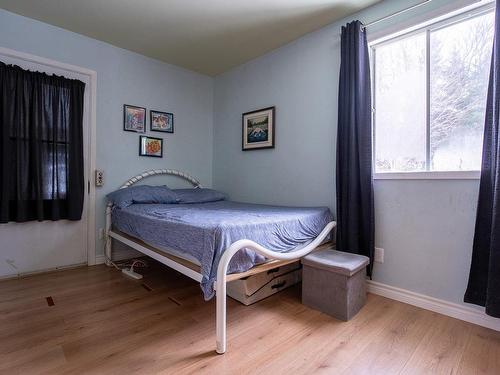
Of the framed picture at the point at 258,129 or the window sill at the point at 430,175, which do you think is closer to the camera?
the window sill at the point at 430,175

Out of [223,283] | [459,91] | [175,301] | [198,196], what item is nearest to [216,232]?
[223,283]

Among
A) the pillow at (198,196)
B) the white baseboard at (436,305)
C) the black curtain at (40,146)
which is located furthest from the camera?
the pillow at (198,196)

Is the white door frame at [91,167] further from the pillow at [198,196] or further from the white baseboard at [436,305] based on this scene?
the white baseboard at [436,305]

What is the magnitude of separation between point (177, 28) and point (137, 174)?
1671mm

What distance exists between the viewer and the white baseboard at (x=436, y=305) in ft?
5.83

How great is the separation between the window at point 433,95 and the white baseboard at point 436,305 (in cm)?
97

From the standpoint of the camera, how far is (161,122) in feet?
11.4

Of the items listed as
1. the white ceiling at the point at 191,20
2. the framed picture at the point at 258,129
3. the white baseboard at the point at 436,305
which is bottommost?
the white baseboard at the point at 436,305

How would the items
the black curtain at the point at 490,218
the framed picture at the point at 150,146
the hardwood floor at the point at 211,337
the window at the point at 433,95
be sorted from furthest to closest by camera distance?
the framed picture at the point at 150,146, the window at the point at 433,95, the black curtain at the point at 490,218, the hardwood floor at the point at 211,337

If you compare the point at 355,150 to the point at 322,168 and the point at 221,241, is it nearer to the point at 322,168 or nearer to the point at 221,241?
the point at 322,168

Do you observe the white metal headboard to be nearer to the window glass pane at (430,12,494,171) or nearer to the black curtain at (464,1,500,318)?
the window glass pane at (430,12,494,171)

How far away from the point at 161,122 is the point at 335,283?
9.12 ft

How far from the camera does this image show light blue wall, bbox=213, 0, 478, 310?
196cm

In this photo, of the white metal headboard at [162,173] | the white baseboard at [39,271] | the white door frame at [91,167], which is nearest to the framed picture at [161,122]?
the white metal headboard at [162,173]
